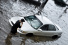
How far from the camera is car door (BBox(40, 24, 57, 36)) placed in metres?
11.6

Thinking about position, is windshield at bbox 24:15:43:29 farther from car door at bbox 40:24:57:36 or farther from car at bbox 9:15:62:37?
car door at bbox 40:24:57:36

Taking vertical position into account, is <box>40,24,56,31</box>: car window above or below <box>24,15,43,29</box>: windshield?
below

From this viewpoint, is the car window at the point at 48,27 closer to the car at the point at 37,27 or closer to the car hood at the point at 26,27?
the car at the point at 37,27

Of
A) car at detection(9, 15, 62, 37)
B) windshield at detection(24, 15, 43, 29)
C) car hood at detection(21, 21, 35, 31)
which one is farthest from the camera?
windshield at detection(24, 15, 43, 29)

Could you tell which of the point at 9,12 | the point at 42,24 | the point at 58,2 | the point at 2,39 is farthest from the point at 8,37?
the point at 58,2

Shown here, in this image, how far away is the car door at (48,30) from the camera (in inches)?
458

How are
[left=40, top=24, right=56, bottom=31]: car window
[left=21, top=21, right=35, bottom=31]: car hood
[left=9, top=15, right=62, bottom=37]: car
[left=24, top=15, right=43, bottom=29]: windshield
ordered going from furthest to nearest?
[left=40, top=24, right=56, bottom=31]: car window
[left=24, top=15, right=43, bottom=29]: windshield
[left=9, top=15, right=62, bottom=37]: car
[left=21, top=21, right=35, bottom=31]: car hood

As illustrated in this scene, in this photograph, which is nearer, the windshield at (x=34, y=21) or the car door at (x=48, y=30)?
the windshield at (x=34, y=21)

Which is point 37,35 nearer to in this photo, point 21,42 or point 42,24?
point 42,24

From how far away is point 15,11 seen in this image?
15.7 metres

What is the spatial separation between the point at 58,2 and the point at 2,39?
1942cm

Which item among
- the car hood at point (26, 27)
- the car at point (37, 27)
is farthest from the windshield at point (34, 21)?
the car hood at point (26, 27)

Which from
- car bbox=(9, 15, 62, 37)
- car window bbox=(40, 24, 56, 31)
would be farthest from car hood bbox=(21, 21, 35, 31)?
car window bbox=(40, 24, 56, 31)

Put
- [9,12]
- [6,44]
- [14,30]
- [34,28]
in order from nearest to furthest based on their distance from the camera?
[6,44] → [14,30] → [34,28] → [9,12]
